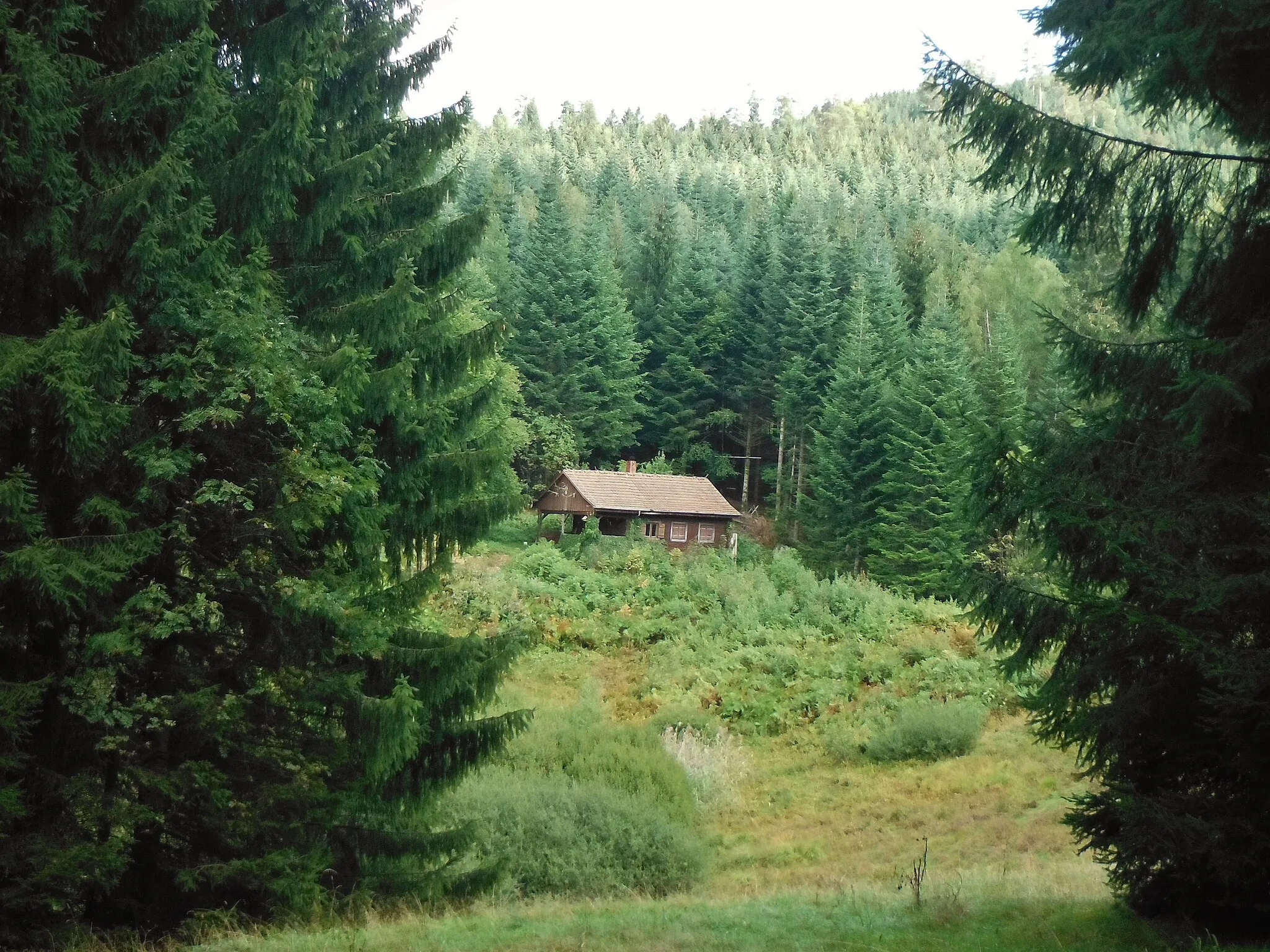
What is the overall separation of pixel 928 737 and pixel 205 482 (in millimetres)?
17521

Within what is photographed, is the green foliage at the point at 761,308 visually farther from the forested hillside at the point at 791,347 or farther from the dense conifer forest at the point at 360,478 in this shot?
the dense conifer forest at the point at 360,478

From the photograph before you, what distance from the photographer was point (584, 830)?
1462cm

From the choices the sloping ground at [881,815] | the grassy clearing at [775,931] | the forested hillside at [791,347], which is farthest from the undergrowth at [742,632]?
the grassy clearing at [775,931]

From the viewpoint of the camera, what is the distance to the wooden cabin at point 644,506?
130 ft

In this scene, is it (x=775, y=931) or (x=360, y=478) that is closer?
(x=775, y=931)

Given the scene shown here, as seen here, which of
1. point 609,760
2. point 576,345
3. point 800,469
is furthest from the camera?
point 576,345

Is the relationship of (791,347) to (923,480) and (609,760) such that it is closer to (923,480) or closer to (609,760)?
(923,480)

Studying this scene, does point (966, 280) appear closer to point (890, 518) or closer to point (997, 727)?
point (890, 518)

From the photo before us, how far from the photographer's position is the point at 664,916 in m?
8.56

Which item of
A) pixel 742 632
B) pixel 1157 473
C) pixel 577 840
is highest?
pixel 1157 473

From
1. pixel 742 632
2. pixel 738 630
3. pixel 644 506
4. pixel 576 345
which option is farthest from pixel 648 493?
pixel 742 632

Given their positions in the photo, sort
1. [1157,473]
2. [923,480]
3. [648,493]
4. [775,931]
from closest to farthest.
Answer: [1157,473]
[775,931]
[923,480]
[648,493]

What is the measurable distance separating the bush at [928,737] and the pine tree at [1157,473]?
14.2 meters

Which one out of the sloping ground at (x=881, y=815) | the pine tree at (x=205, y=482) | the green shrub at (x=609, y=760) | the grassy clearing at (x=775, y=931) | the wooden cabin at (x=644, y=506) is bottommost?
the sloping ground at (x=881, y=815)
